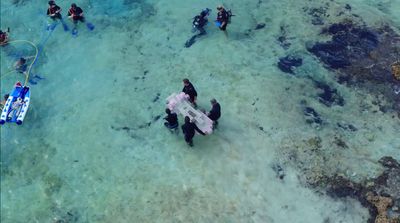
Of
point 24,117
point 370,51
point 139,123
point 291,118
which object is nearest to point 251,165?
point 291,118

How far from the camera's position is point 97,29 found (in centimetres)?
→ 2069

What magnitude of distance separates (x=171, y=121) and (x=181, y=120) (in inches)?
34.6

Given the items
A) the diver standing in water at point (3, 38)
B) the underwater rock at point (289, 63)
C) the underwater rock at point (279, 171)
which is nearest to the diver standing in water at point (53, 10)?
the diver standing in water at point (3, 38)

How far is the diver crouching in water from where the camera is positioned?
19000mm

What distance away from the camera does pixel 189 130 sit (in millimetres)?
14266

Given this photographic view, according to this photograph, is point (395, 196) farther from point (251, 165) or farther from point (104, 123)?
point (104, 123)

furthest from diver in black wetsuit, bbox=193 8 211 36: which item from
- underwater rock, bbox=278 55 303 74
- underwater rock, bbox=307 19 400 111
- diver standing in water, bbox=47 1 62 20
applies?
diver standing in water, bbox=47 1 62 20

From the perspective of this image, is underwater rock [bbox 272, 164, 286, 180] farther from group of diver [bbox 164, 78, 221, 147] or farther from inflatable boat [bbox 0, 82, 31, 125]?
inflatable boat [bbox 0, 82, 31, 125]

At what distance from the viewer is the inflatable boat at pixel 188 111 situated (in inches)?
579

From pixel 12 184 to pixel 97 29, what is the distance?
8.32 meters

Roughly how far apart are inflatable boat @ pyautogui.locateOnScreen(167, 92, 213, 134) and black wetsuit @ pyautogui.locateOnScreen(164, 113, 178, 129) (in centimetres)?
36

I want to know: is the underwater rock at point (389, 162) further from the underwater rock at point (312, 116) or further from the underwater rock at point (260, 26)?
the underwater rock at point (260, 26)

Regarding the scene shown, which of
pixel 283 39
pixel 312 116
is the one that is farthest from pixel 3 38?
pixel 312 116

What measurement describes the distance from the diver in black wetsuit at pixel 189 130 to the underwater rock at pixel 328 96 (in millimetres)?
5100
